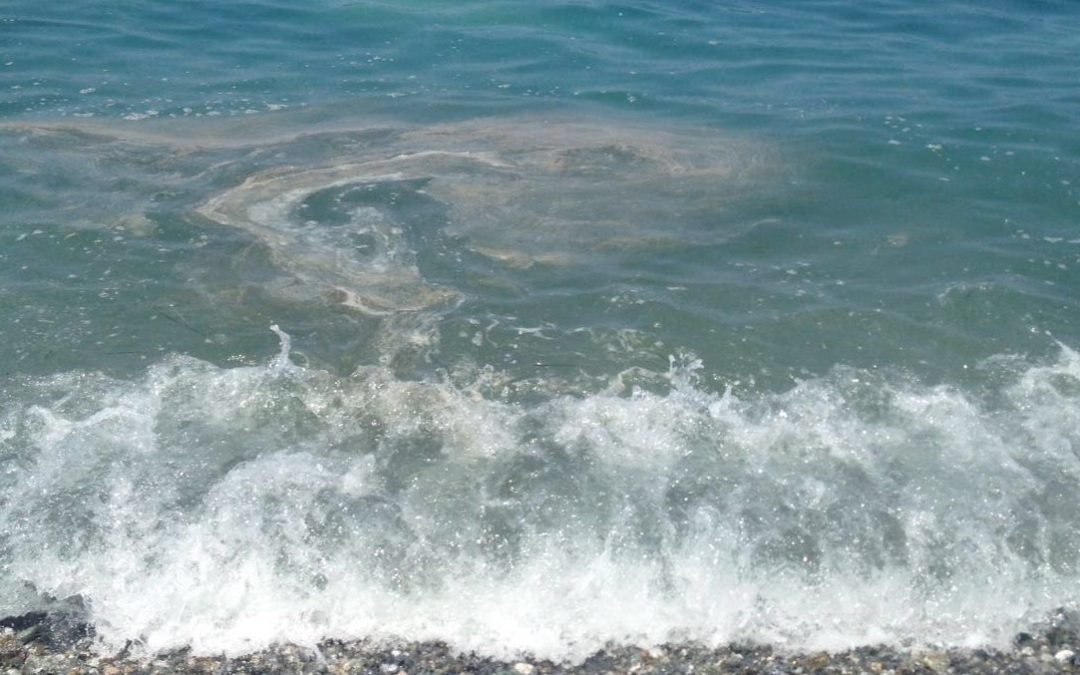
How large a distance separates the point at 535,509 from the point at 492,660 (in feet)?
4.64

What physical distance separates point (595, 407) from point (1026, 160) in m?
8.04

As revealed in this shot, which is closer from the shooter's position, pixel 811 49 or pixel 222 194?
pixel 222 194

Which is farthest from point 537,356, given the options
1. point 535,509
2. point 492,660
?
point 492,660

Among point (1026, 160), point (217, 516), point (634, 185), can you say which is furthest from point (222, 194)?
point (1026, 160)

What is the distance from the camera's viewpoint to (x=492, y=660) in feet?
20.7

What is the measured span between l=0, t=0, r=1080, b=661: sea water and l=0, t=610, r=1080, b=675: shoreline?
12cm

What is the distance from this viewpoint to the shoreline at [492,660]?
622cm

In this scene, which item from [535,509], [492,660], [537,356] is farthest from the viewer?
[537,356]

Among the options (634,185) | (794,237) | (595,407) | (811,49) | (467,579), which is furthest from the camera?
(811,49)

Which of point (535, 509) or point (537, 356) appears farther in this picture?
point (537, 356)

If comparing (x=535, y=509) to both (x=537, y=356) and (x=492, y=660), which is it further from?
(x=537, y=356)

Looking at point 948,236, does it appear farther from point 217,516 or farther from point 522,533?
point 217,516

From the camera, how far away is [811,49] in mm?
18938

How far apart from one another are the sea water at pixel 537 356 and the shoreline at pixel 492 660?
0.12 meters
